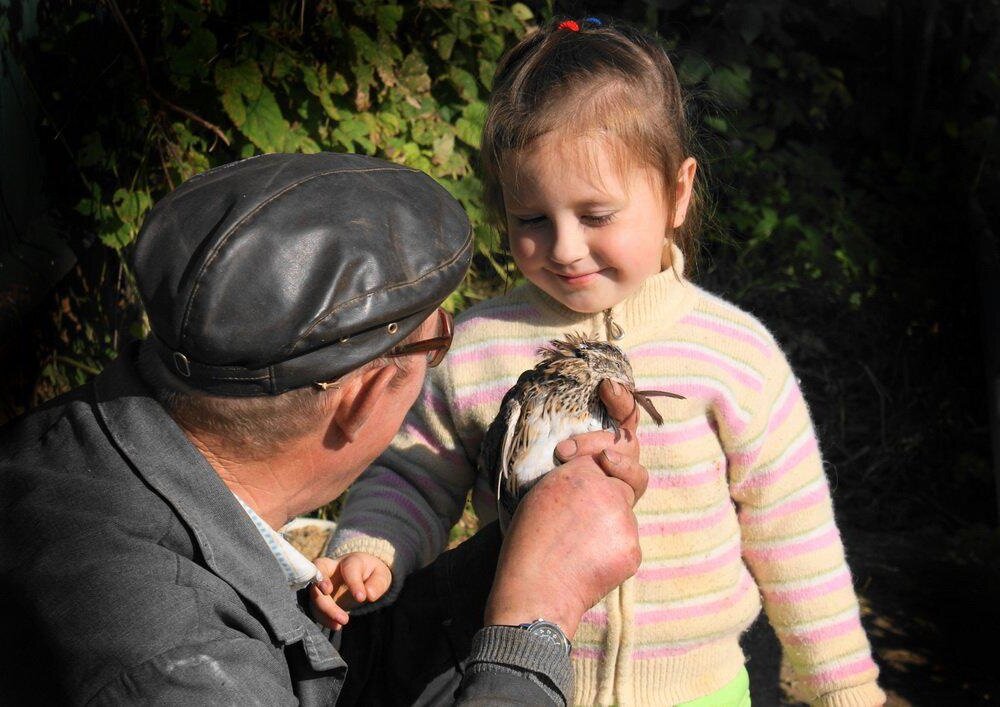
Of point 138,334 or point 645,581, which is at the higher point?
point 645,581

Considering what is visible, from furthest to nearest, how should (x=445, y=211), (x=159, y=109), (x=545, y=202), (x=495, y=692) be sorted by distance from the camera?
1. (x=159, y=109)
2. (x=545, y=202)
3. (x=445, y=211)
4. (x=495, y=692)

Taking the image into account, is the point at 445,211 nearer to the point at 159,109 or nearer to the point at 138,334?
the point at 159,109

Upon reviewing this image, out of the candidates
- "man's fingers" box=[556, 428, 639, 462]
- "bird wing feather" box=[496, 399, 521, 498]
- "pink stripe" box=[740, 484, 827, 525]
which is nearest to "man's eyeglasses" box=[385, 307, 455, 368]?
"bird wing feather" box=[496, 399, 521, 498]

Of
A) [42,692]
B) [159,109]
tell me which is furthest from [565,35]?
[159,109]

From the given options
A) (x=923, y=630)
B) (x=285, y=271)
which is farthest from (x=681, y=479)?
(x=923, y=630)

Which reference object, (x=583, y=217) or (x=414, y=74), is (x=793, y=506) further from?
(x=414, y=74)

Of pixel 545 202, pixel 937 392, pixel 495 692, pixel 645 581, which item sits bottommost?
pixel 937 392

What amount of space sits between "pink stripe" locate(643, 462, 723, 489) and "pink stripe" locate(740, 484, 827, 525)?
150mm

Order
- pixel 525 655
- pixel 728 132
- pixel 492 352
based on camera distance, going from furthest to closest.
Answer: pixel 728 132, pixel 492 352, pixel 525 655

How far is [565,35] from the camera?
2.42 metres

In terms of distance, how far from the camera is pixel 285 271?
162 centimetres

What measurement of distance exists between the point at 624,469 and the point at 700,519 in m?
0.35

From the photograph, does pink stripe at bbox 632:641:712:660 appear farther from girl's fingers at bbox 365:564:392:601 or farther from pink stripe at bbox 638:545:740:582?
girl's fingers at bbox 365:564:392:601

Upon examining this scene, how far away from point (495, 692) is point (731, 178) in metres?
4.73
